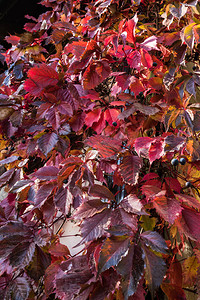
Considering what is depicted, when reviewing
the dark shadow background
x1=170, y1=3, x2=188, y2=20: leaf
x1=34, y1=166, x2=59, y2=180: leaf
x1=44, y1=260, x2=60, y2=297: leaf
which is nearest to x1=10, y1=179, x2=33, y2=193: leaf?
x1=34, y1=166, x2=59, y2=180: leaf

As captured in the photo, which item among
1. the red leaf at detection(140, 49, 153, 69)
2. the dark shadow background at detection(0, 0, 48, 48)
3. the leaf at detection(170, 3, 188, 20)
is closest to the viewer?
the leaf at detection(170, 3, 188, 20)

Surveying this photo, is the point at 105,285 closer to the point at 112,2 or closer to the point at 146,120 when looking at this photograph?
the point at 146,120

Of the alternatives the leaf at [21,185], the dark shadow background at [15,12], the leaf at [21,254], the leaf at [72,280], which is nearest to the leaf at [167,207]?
the leaf at [72,280]

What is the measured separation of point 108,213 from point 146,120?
404mm

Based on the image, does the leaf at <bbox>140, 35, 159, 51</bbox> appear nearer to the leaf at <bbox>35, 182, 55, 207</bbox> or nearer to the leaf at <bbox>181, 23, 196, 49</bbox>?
the leaf at <bbox>181, 23, 196, 49</bbox>

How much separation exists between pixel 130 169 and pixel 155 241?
0.20 meters

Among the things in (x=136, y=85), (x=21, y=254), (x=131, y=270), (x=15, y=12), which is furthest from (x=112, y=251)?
(x=15, y=12)

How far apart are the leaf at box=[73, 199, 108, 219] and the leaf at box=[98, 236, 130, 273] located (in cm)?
9

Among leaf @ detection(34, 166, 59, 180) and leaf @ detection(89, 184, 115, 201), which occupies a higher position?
leaf @ detection(34, 166, 59, 180)

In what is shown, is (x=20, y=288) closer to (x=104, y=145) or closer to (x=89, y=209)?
(x=89, y=209)

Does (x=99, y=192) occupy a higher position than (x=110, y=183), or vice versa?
(x=99, y=192)

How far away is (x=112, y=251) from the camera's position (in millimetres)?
521

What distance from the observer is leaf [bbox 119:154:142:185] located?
0.65 metres

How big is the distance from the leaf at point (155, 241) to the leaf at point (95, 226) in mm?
94
